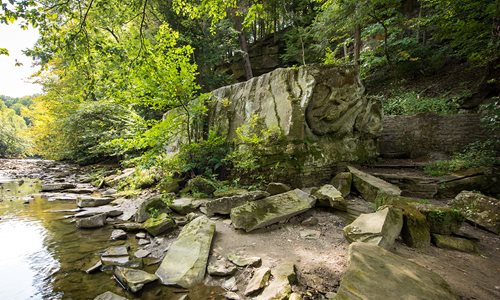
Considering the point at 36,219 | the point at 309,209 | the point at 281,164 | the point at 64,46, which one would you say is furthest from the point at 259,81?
the point at 36,219

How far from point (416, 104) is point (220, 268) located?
976 cm

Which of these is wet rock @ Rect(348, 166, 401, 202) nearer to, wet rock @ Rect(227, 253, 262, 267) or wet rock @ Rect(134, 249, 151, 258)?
wet rock @ Rect(227, 253, 262, 267)

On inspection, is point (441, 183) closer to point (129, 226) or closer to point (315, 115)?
point (315, 115)

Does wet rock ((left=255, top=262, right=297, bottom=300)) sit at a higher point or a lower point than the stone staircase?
lower

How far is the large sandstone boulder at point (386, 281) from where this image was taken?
199 centimetres

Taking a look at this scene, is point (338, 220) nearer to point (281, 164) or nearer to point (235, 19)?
point (281, 164)

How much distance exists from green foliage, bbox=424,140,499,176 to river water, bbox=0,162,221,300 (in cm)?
584

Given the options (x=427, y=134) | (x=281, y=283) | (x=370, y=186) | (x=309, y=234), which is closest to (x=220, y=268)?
(x=281, y=283)

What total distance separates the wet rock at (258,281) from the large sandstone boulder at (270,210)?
123 cm

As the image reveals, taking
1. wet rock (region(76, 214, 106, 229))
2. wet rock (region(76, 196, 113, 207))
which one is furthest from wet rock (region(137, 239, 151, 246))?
wet rock (region(76, 196, 113, 207))

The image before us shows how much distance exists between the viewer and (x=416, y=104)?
9.05 m

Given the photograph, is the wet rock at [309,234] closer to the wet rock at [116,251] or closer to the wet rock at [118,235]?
the wet rock at [116,251]

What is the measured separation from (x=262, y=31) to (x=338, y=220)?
20.9 meters

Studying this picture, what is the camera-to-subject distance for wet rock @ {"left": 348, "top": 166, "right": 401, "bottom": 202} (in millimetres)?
4750
